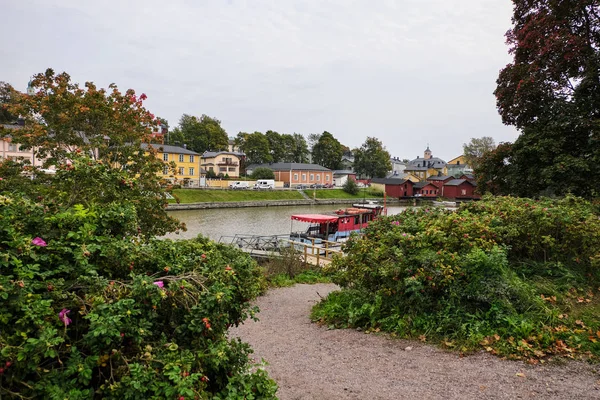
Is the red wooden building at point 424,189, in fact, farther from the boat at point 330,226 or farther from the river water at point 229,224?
the boat at point 330,226

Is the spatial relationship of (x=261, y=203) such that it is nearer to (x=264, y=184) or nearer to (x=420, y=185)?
(x=264, y=184)

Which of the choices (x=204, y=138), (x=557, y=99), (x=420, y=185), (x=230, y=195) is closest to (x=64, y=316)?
(x=557, y=99)

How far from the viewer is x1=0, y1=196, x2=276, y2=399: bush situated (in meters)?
2.27

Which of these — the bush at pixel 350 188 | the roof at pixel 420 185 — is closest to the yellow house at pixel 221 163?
the bush at pixel 350 188

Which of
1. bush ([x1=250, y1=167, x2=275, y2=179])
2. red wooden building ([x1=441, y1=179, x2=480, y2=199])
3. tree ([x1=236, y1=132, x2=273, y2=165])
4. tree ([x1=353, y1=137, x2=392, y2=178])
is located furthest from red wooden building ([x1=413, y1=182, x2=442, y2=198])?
tree ([x1=236, y1=132, x2=273, y2=165])

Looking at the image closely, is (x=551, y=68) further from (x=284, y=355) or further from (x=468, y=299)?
(x=284, y=355)

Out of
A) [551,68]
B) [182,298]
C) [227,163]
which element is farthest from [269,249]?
[227,163]

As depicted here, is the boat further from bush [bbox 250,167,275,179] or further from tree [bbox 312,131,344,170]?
tree [bbox 312,131,344,170]

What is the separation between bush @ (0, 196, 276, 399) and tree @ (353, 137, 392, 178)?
80425 millimetres

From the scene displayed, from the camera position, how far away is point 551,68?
Result: 1224 centimetres

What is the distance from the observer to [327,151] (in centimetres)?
8594

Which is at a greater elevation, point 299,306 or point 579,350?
point 579,350

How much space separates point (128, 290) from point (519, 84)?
14.0m

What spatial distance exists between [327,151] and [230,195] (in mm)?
41836
